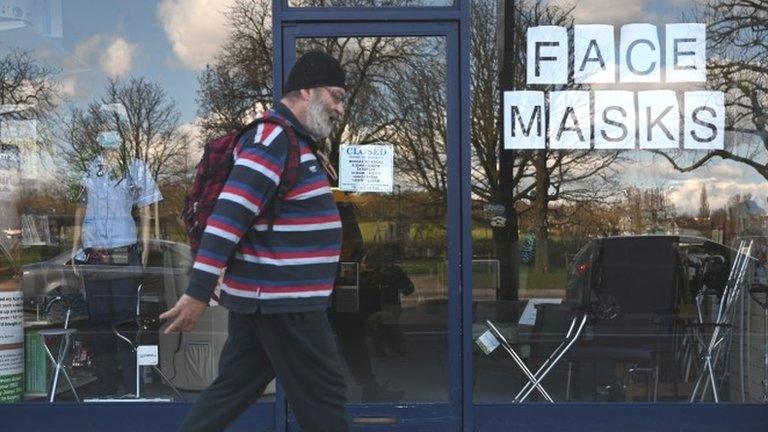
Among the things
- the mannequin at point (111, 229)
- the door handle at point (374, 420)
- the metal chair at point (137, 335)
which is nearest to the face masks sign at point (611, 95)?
the door handle at point (374, 420)

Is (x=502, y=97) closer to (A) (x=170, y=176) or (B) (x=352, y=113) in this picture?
(B) (x=352, y=113)

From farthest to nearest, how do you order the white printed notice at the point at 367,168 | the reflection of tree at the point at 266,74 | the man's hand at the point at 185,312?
1. the white printed notice at the point at 367,168
2. the reflection of tree at the point at 266,74
3. the man's hand at the point at 185,312

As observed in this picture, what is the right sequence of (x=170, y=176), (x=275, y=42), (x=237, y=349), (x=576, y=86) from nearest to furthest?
(x=237, y=349) → (x=275, y=42) → (x=576, y=86) → (x=170, y=176)

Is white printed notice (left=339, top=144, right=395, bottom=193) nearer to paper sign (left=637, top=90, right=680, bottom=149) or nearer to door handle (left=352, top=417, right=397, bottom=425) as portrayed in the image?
door handle (left=352, top=417, right=397, bottom=425)

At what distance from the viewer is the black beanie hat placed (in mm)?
2975

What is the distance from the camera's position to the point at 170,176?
16.0 ft

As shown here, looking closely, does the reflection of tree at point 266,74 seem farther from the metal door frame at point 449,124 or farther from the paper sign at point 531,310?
the paper sign at point 531,310

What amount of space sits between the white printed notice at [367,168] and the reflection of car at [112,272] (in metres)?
1.15

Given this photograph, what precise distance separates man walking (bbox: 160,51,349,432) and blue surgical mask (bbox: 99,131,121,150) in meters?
2.38

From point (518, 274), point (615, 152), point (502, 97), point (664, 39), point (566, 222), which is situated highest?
point (664, 39)

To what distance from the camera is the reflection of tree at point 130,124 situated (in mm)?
4965

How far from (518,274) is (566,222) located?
1.38ft

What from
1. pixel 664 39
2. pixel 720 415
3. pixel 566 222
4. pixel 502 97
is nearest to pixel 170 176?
pixel 502 97

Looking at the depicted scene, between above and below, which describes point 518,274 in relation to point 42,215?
below
